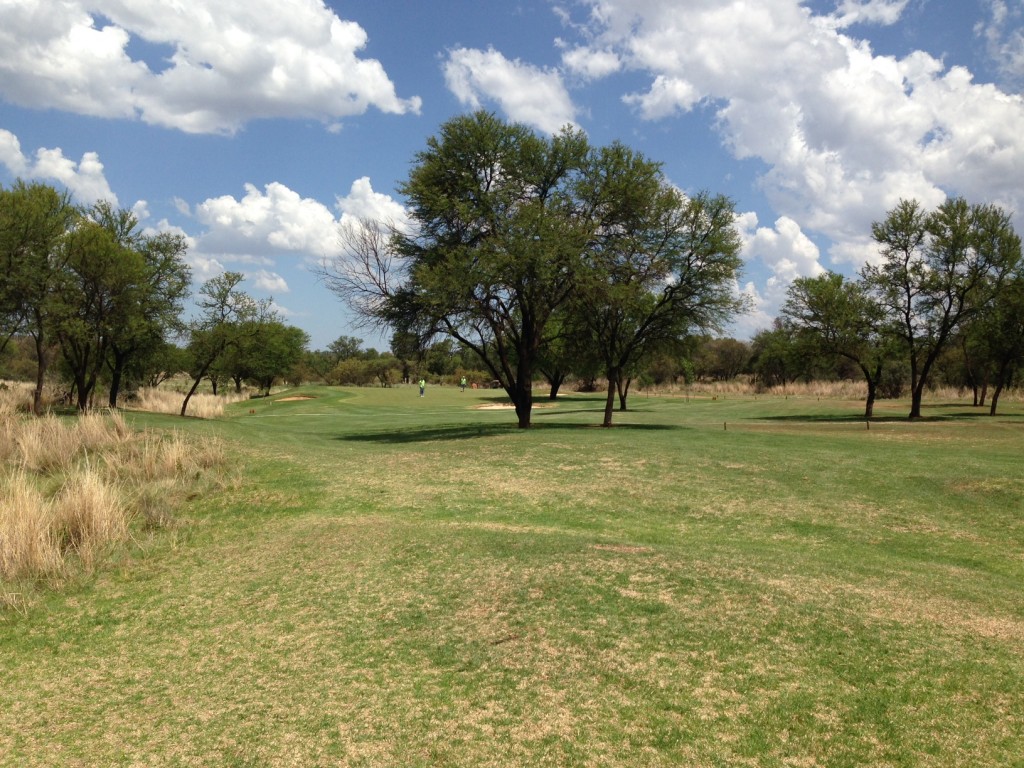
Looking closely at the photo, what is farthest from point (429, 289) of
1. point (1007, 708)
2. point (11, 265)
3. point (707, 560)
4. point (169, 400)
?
point (169, 400)

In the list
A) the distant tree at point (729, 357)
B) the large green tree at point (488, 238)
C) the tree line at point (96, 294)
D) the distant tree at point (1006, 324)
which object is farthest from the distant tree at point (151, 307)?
the distant tree at point (729, 357)

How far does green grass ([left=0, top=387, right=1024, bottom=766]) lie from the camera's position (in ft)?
16.8

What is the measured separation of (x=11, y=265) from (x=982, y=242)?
1734 inches

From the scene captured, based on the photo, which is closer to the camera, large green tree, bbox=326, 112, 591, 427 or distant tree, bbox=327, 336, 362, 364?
large green tree, bbox=326, 112, 591, 427

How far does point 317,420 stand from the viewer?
128 ft

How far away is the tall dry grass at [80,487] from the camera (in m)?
8.75

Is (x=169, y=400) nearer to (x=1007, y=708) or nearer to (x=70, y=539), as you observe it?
(x=70, y=539)

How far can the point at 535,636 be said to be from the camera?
21.9ft

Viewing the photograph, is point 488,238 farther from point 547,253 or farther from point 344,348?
point 344,348

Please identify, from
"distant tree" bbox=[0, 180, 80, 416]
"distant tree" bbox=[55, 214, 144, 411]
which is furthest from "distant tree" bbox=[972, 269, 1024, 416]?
"distant tree" bbox=[0, 180, 80, 416]

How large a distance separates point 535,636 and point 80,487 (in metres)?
7.82

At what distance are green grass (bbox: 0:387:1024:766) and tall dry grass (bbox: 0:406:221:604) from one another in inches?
27.5

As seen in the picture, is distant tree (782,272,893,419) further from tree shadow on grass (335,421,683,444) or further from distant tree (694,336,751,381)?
distant tree (694,336,751,381)

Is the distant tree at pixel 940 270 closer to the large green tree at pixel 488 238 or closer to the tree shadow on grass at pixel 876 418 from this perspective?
the tree shadow on grass at pixel 876 418
